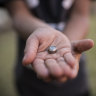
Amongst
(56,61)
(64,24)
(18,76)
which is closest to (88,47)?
(56,61)

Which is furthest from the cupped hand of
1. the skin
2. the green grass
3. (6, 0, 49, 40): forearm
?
the green grass

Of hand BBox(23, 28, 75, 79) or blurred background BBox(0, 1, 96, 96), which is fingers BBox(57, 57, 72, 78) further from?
blurred background BBox(0, 1, 96, 96)

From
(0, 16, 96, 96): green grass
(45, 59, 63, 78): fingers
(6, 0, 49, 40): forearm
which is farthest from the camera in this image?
(0, 16, 96, 96): green grass

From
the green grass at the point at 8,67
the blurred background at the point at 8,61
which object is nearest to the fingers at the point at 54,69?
the blurred background at the point at 8,61

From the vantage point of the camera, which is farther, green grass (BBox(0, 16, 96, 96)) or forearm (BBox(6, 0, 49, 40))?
green grass (BBox(0, 16, 96, 96))

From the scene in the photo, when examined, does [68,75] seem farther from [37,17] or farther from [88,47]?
[37,17]

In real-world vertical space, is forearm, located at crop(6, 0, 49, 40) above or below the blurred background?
above
